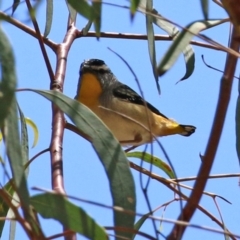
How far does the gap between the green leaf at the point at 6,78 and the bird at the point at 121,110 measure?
210 cm

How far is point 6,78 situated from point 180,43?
0.88 feet

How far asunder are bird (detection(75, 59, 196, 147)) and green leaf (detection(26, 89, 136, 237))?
1.73 metres

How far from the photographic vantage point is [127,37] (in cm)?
200

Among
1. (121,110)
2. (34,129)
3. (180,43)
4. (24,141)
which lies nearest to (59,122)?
(24,141)

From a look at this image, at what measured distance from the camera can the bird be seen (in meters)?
3.21

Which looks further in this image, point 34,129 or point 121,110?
point 121,110

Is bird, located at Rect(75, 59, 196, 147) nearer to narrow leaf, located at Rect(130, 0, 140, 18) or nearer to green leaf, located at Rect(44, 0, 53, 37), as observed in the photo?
green leaf, located at Rect(44, 0, 53, 37)

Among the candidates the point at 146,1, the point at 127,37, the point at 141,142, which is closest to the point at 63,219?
the point at 146,1

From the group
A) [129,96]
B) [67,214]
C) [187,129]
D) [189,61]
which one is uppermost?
[129,96]

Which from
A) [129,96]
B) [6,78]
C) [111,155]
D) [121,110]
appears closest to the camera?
[6,78]

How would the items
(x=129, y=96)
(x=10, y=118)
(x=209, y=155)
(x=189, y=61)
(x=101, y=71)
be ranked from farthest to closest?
1. (x=101, y=71)
2. (x=129, y=96)
3. (x=189, y=61)
4. (x=10, y=118)
5. (x=209, y=155)

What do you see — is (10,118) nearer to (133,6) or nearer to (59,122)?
(133,6)

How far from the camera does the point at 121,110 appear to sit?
3.41 meters

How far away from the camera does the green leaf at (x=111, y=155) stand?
120 centimetres
